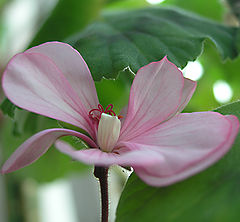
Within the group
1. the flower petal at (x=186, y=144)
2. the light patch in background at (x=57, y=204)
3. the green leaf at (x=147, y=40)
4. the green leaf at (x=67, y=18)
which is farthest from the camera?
the light patch in background at (x=57, y=204)

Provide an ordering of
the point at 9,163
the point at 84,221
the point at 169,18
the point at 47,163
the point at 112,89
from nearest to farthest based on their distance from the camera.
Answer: the point at 9,163
the point at 169,18
the point at 112,89
the point at 47,163
the point at 84,221

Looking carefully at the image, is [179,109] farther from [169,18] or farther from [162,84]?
[169,18]

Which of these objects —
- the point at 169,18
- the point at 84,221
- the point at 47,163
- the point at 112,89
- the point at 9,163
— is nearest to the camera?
the point at 9,163

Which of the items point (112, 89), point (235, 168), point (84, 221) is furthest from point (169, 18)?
point (84, 221)

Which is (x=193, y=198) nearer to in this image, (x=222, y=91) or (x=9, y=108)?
(x=9, y=108)

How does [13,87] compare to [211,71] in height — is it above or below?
above

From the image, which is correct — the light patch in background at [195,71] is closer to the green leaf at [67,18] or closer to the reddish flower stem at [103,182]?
the green leaf at [67,18]

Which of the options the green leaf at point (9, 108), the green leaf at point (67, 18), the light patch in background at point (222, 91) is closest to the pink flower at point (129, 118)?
the green leaf at point (9, 108)

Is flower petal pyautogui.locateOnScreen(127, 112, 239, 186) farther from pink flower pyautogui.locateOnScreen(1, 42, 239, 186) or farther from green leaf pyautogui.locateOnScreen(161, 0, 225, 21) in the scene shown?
green leaf pyautogui.locateOnScreen(161, 0, 225, 21)
